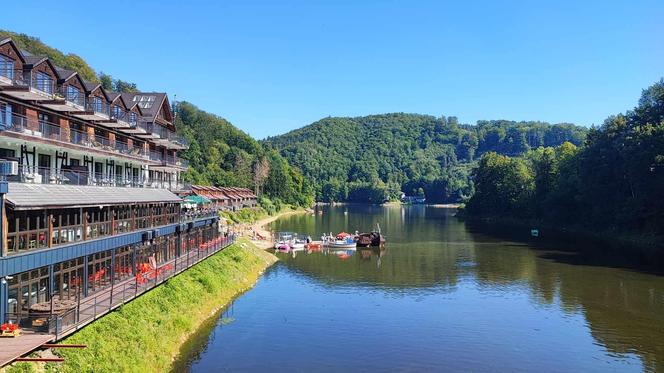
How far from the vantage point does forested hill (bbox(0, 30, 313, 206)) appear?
13000 centimetres

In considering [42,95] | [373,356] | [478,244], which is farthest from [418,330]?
[478,244]

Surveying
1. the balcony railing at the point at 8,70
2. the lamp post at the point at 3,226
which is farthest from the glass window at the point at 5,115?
the lamp post at the point at 3,226

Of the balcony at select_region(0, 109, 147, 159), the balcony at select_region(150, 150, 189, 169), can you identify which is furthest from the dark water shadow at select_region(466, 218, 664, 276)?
the balcony at select_region(0, 109, 147, 159)

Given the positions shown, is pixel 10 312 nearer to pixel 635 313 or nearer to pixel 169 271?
pixel 169 271

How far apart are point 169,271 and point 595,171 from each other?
82931 millimetres

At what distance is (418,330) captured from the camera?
34.5 metres

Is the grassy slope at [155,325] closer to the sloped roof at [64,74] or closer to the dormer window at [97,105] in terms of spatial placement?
the dormer window at [97,105]

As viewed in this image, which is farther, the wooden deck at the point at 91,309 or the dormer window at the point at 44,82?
the dormer window at the point at 44,82

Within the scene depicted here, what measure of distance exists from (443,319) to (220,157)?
140 metres

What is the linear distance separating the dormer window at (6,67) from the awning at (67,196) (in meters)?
6.36

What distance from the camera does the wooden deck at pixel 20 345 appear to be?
17.2 metres

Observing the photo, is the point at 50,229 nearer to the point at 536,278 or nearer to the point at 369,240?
the point at 536,278

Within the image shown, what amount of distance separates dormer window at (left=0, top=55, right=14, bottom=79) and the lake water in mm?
17315

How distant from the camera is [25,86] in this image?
2567 centimetres
